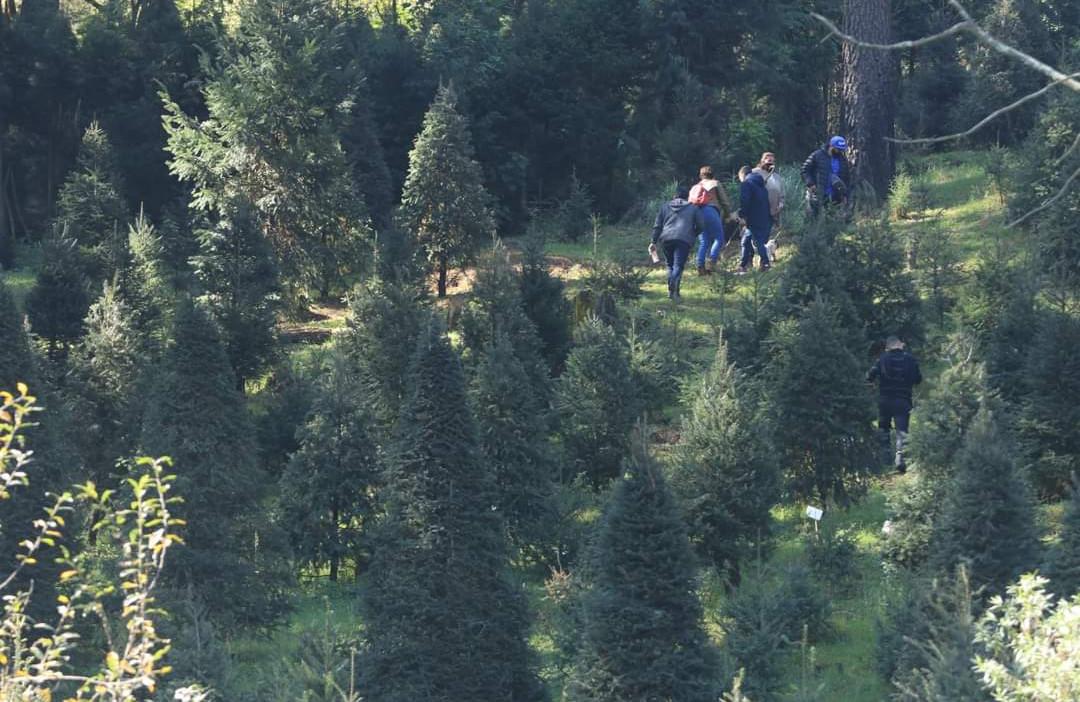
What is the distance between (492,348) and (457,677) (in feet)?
14.3

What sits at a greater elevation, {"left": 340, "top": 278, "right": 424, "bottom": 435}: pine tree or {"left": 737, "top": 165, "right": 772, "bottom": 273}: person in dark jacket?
{"left": 737, "top": 165, "right": 772, "bottom": 273}: person in dark jacket

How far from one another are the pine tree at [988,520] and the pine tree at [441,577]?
11.7 ft

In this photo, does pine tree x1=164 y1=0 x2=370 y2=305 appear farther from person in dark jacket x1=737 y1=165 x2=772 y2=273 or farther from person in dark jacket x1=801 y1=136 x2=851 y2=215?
person in dark jacket x1=801 y1=136 x2=851 y2=215

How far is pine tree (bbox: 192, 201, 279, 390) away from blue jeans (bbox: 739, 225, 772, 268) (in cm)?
646

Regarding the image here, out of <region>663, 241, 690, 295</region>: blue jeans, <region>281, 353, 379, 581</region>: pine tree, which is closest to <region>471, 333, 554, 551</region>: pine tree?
<region>281, 353, 379, 581</region>: pine tree

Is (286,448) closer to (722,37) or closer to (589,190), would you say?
(589,190)

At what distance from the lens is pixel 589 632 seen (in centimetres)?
1115

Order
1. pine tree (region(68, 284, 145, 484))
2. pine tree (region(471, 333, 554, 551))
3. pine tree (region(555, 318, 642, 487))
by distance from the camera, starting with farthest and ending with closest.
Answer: pine tree (region(68, 284, 145, 484)) < pine tree (region(555, 318, 642, 487)) < pine tree (region(471, 333, 554, 551))

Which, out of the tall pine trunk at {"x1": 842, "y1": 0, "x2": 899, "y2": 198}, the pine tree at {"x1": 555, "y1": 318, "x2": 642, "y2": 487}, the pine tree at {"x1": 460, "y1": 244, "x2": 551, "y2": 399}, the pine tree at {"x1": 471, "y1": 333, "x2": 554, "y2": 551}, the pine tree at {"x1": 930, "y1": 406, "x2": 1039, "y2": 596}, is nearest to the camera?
the pine tree at {"x1": 930, "y1": 406, "x2": 1039, "y2": 596}

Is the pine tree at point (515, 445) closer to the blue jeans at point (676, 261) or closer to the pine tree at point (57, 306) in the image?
the blue jeans at point (676, 261)

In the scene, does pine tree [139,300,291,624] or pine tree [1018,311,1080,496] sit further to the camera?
pine tree [1018,311,1080,496]

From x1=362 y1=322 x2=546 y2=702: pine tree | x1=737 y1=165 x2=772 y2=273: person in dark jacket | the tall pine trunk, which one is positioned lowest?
x1=362 y1=322 x2=546 y2=702: pine tree

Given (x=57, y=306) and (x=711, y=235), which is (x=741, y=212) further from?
(x=57, y=306)

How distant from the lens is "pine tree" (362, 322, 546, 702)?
12.4 meters
